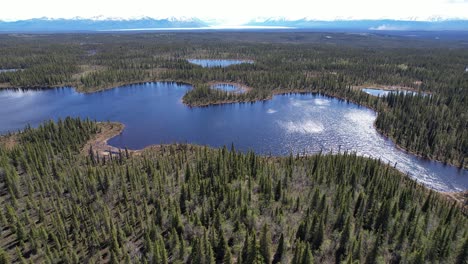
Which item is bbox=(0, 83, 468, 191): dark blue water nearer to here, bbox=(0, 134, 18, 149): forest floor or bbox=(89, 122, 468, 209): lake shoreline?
bbox=(89, 122, 468, 209): lake shoreline

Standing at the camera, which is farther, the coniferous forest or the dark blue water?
the dark blue water

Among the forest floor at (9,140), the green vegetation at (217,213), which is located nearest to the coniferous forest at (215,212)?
the green vegetation at (217,213)

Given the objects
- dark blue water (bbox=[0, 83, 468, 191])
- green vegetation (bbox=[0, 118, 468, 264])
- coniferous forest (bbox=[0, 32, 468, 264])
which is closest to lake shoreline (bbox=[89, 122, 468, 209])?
dark blue water (bbox=[0, 83, 468, 191])

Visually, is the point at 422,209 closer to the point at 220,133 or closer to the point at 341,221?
the point at 341,221

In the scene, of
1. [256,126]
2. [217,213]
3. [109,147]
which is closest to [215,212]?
[217,213]

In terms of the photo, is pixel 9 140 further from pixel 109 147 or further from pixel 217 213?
pixel 217 213
